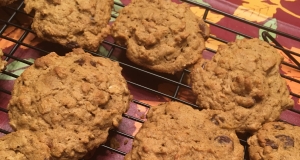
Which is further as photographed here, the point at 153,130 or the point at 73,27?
the point at 73,27

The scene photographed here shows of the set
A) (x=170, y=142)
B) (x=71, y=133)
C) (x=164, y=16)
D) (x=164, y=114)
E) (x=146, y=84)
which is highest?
(x=164, y=16)

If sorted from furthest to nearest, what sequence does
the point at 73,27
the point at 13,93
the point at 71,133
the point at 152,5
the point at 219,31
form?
the point at 219,31, the point at 152,5, the point at 73,27, the point at 13,93, the point at 71,133

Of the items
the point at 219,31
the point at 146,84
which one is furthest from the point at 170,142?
the point at 219,31

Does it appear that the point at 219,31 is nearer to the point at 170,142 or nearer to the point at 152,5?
the point at 152,5

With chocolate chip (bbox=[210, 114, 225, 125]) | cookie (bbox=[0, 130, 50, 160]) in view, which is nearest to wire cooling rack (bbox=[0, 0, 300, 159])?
chocolate chip (bbox=[210, 114, 225, 125])

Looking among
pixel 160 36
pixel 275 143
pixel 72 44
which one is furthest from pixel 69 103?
pixel 275 143

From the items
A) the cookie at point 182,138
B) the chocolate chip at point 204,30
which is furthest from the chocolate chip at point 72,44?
the chocolate chip at point 204,30
